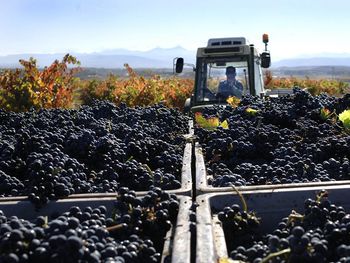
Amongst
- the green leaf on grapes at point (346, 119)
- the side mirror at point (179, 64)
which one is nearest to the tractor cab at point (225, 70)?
the side mirror at point (179, 64)

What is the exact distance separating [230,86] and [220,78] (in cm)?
33

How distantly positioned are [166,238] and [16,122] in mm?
2937

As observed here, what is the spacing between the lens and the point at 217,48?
8844 millimetres

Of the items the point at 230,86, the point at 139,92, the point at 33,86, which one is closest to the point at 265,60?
the point at 230,86

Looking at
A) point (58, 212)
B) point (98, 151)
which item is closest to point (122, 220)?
point (58, 212)

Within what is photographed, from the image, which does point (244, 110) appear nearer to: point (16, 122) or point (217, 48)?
point (16, 122)

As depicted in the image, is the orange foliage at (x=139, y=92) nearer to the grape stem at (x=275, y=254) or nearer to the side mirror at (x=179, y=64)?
the side mirror at (x=179, y=64)

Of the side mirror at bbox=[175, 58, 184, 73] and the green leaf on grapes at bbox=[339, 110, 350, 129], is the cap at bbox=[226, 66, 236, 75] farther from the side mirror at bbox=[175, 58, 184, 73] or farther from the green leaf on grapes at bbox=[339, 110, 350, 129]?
the green leaf on grapes at bbox=[339, 110, 350, 129]

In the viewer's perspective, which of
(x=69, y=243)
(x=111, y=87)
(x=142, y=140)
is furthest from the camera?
(x=111, y=87)

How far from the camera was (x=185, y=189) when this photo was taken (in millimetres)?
2207

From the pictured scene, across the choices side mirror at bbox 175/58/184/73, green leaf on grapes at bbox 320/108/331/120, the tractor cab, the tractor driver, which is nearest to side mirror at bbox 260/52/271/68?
the tractor cab

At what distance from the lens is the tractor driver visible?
28.5 ft

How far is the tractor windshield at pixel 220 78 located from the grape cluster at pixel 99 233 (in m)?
6.86

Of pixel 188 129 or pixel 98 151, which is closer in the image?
pixel 98 151
